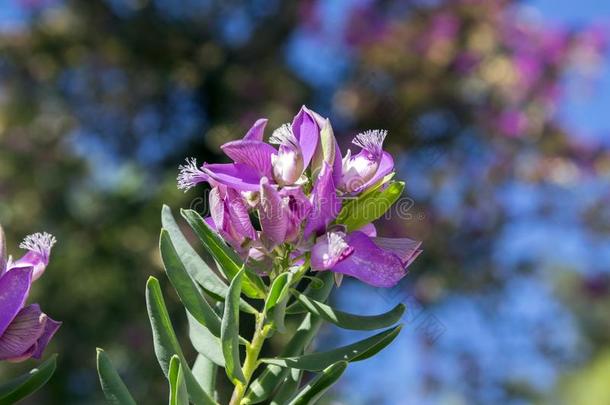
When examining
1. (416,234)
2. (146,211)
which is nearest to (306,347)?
(416,234)

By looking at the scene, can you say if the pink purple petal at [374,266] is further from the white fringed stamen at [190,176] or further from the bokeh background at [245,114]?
the bokeh background at [245,114]

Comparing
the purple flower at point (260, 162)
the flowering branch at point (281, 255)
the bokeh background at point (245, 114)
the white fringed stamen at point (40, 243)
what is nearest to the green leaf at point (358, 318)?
the flowering branch at point (281, 255)

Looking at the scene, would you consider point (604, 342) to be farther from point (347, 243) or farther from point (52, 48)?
point (347, 243)

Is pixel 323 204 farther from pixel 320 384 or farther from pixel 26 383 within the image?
pixel 26 383

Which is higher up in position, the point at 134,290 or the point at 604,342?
the point at 134,290

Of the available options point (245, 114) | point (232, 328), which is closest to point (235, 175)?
point (232, 328)

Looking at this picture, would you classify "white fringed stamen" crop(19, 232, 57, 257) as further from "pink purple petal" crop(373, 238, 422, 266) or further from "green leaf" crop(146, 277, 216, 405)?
"pink purple petal" crop(373, 238, 422, 266)
